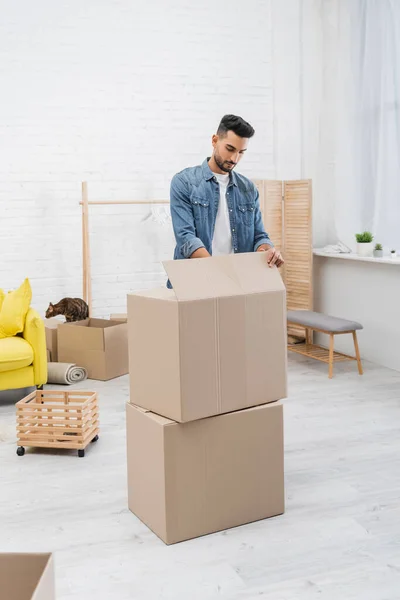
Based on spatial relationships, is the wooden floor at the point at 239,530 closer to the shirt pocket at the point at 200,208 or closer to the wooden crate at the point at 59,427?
the wooden crate at the point at 59,427

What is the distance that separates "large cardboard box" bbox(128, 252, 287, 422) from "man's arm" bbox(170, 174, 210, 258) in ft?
0.88

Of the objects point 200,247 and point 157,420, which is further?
point 200,247

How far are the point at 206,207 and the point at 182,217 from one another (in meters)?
0.11

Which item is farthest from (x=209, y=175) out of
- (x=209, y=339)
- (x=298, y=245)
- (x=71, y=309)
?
(x=298, y=245)

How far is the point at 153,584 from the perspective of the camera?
2.21 meters

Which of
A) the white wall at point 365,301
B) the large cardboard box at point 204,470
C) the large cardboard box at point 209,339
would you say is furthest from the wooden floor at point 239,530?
the white wall at point 365,301

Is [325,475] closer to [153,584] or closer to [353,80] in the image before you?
[153,584]

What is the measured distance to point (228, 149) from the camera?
2.80 meters

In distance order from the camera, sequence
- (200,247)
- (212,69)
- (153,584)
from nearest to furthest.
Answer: (153,584) → (200,247) → (212,69)

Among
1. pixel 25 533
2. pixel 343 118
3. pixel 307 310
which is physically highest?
pixel 343 118

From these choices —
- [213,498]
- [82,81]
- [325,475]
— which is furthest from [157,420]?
[82,81]

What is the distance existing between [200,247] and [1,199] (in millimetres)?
3314

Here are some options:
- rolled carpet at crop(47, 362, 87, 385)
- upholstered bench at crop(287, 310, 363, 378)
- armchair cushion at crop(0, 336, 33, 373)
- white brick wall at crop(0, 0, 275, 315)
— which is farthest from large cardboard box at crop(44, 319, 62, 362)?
upholstered bench at crop(287, 310, 363, 378)

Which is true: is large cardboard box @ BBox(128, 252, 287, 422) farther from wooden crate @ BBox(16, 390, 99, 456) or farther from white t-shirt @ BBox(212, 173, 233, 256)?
wooden crate @ BBox(16, 390, 99, 456)
